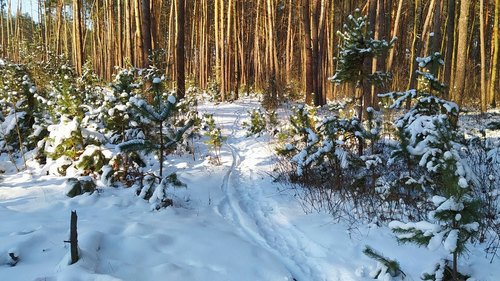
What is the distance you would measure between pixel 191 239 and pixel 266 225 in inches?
45.2

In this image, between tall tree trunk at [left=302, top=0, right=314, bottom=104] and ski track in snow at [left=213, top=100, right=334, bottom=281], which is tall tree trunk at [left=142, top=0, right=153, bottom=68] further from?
tall tree trunk at [left=302, top=0, right=314, bottom=104]

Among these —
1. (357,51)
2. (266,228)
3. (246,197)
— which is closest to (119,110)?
(246,197)

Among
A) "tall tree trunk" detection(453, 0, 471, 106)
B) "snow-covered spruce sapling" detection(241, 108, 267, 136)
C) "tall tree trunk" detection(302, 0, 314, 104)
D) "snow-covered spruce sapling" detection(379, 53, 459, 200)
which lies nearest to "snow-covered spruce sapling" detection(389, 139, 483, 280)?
"snow-covered spruce sapling" detection(379, 53, 459, 200)

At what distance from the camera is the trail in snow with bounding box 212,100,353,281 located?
3.51 m

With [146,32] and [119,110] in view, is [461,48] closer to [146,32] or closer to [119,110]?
[146,32]

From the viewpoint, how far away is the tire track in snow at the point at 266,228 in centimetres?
352

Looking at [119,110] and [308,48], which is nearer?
[119,110]

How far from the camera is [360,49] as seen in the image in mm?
5777

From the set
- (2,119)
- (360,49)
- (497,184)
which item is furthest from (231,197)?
(2,119)

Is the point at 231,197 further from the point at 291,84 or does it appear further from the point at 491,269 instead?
the point at 291,84

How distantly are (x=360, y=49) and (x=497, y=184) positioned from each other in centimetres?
278

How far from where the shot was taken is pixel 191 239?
12.2 feet

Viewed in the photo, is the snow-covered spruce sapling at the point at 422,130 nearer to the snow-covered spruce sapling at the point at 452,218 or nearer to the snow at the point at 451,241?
the snow-covered spruce sapling at the point at 452,218

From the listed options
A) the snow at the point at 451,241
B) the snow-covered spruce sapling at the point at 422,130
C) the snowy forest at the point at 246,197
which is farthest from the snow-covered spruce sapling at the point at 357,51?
the snow at the point at 451,241
